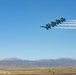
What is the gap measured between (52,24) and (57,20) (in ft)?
13.2

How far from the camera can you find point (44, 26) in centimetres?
13238

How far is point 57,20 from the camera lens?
131m

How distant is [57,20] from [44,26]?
29.9 ft

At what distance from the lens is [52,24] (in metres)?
131

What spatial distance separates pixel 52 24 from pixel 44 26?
17.6ft
